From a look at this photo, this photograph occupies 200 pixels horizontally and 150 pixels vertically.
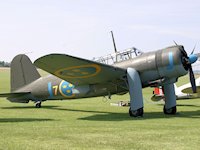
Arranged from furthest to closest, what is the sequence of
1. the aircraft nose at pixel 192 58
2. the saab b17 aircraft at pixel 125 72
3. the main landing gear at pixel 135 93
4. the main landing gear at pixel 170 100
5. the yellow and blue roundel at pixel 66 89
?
the yellow and blue roundel at pixel 66 89
the main landing gear at pixel 170 100
the aircraft nose at pixel 192 58
the main landing gear at pixel 135 93
the saab b17 aircraft at pixel 125 72

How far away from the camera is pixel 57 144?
256 inches

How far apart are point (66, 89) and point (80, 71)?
298 centimetres

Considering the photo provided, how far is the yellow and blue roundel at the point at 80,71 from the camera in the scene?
11.9m

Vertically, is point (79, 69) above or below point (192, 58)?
below

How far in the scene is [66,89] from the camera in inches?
591

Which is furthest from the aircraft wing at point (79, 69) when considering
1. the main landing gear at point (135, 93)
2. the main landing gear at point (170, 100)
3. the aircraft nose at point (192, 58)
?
the aircraft nose at point (192, 58)

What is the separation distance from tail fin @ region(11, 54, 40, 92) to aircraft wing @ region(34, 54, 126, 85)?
14.1 ft

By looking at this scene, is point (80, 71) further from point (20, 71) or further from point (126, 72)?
point (20, 71)

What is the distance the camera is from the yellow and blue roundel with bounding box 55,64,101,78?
11.9m

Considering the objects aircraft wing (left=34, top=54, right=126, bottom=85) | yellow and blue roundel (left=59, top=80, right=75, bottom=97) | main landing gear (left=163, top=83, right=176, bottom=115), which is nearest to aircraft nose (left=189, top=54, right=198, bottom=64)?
main landing gear (left=163, top=83, right=176, bottom=115)

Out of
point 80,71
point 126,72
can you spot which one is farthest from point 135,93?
point 80,71

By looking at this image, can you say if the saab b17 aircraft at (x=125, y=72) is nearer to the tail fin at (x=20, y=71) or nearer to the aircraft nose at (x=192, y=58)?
the aircraft nose at (x=192, y=58)

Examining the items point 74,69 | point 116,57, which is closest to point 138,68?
point 116,57

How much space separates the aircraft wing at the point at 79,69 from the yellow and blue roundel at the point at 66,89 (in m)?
1.24
